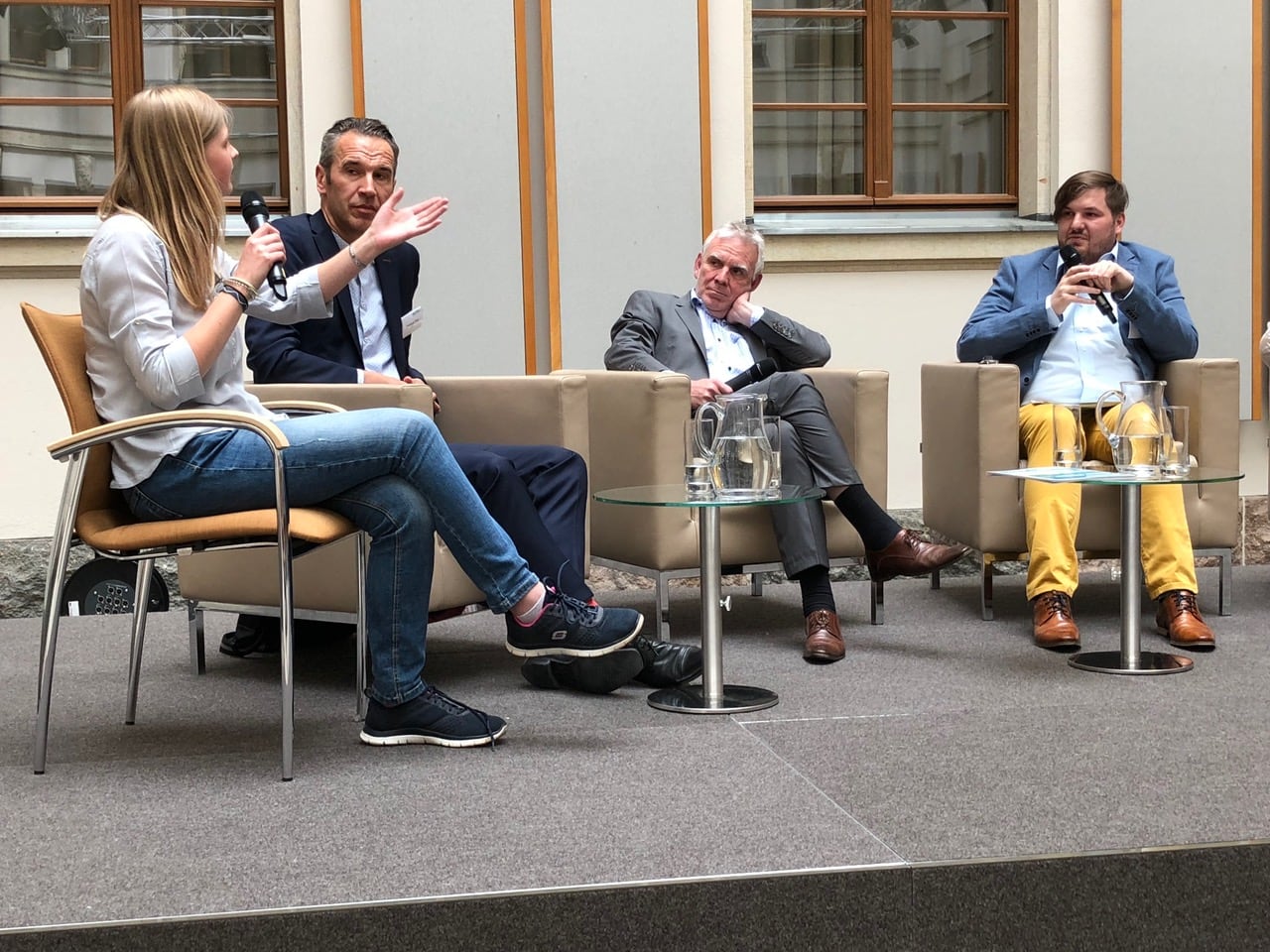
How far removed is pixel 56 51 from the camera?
17.6 ft

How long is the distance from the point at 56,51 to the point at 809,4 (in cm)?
286

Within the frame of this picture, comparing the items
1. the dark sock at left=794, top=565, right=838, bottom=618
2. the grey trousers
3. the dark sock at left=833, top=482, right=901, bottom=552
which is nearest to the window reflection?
the grey trousers

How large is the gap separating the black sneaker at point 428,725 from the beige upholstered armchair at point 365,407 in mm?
456

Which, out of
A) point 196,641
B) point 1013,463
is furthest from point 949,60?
point 196,641

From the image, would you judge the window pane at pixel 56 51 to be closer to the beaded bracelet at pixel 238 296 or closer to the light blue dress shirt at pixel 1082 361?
the beaded bracelet at pixel 238 296

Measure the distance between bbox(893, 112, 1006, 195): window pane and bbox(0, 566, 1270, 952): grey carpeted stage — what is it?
297 centimetres

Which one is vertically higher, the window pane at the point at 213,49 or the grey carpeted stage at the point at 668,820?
the window pane at the point at 213,49

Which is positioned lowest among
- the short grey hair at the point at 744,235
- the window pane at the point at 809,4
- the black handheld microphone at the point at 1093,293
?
the black handheld microphone at the point at 1093,293

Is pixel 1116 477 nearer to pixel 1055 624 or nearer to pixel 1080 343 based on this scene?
pixel 1055 624

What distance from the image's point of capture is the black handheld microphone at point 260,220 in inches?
116

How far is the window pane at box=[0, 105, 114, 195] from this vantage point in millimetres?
5352

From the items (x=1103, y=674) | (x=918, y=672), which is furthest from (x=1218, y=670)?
(x=918, y=672)

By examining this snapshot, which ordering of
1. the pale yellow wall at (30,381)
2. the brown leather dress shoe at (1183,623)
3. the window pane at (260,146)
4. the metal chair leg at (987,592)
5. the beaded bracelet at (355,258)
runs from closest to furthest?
the beaded bracelet at (355,258)
the brown leather dress shoe at (1183,623)
the metal chair leg at (987,592)
the pale yellow wall at (30,381)
the window pane at (260,146)

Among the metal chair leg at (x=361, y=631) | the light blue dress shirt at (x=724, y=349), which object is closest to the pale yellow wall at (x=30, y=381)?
the light blue dress shirt at (x=724, y=349)
